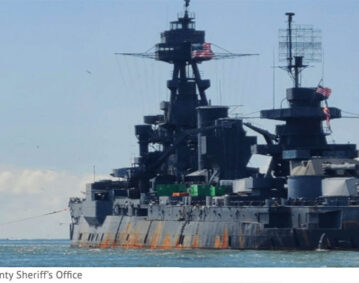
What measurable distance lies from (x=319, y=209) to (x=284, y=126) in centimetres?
1539

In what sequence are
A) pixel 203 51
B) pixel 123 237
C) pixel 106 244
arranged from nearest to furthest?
pixel 123 237
pixel 106 244
pixel 203 51

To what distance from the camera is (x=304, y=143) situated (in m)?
97.9

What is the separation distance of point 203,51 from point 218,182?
17.0 meters

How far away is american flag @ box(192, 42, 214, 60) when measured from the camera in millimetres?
114050

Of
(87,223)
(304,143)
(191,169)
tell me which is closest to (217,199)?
(304,143)

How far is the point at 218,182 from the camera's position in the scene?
4003 inches

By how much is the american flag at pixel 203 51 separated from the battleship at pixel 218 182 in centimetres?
9

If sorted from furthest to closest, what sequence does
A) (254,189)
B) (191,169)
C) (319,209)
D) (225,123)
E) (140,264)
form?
(191,169) → (225,123) → (254,189) → (319,209) → (140,264)

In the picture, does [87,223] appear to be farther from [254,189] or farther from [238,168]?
[254,189]

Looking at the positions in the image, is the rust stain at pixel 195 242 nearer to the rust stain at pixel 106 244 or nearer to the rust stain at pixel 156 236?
the rust stain at pixel 156 236

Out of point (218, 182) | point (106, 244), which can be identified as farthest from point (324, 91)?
point (106, 244)

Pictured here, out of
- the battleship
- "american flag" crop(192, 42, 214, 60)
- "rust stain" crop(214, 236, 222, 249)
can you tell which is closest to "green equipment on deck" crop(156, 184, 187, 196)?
the battleship

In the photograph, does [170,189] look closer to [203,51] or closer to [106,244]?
[106,244]

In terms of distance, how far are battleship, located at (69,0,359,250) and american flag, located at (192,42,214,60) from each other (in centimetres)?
9
